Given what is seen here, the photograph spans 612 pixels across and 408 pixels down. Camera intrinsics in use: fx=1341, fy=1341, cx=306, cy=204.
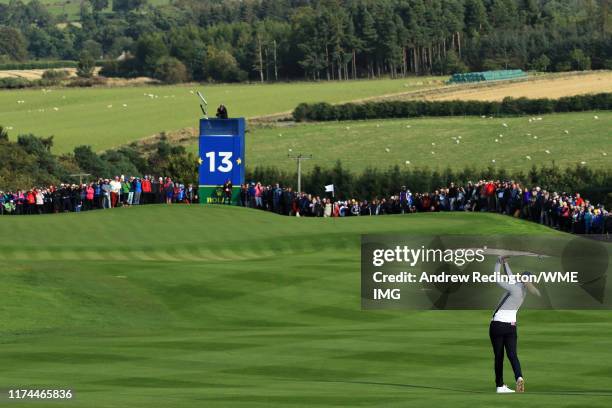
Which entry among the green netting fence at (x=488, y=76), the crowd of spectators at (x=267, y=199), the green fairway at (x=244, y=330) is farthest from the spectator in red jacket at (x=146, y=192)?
the green netting fence at (x=488, y=76)

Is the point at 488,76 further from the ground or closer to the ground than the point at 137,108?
further from the ground

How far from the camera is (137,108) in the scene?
180 meters

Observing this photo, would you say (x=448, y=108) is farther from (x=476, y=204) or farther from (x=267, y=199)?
(x=476, y=204)

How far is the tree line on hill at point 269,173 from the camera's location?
81.5 metres

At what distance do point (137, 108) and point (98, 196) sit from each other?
4573 inches

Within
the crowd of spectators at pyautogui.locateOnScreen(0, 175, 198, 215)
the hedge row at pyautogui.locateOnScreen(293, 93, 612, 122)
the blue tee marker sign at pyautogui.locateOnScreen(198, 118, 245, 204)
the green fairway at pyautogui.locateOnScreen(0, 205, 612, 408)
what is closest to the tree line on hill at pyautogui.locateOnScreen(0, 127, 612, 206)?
the crowd of spectators at pyautogui.locateOnScreen(0, 175, 198, 215)

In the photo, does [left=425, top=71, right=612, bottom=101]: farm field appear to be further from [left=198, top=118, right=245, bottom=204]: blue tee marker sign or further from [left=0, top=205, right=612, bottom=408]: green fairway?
[left=0, top=205, right=612, bottom=408]: green fairway

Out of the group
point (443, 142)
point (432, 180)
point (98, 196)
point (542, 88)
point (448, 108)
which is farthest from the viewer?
point (542, 88)

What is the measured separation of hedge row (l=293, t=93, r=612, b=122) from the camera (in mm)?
139500

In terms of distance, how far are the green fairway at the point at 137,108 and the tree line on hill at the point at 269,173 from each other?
2050cm

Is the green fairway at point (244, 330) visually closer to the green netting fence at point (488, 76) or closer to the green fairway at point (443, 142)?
the green fairway at point (443, 142)

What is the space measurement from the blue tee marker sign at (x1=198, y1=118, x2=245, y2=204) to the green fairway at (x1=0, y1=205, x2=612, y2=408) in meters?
4.54

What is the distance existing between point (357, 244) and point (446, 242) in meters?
25.8

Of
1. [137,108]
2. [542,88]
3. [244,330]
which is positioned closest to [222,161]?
[244,330]
